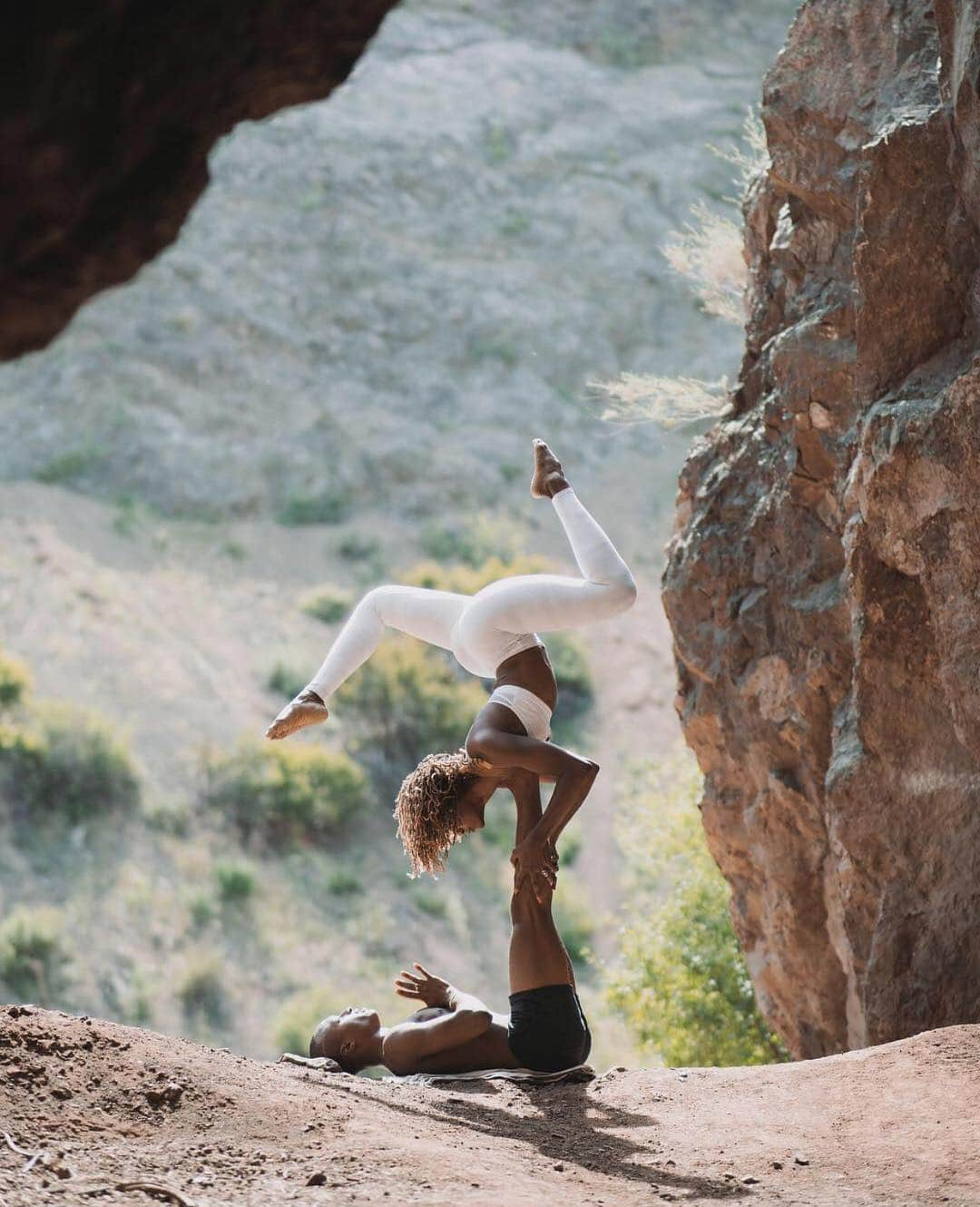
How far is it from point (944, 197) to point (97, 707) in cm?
1942

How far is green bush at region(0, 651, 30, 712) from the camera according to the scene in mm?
22016

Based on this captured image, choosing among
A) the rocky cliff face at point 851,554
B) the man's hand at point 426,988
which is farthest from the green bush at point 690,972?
the man's hand at point 426,988

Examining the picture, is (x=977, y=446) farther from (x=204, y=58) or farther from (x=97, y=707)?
(x=97, y=707)

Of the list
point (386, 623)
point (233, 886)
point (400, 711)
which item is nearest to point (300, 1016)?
point (233, 886)

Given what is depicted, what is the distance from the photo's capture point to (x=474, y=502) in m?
29.8

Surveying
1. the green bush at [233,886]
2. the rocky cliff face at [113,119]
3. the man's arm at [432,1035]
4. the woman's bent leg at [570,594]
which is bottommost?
the green bush at [233,886]

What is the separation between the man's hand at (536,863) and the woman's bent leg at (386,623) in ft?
3.28

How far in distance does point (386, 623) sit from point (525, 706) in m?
0.87

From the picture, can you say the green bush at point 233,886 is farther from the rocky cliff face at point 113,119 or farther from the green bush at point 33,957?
the rocky cliff face at point 113,119

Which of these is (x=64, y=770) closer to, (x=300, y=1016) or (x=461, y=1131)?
(x=300, y=1016)

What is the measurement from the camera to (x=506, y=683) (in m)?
5.34

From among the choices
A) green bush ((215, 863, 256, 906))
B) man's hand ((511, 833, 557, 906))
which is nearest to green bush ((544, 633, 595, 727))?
green bush ((215, 863, 256, 906))

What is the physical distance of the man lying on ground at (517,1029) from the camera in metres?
5.13

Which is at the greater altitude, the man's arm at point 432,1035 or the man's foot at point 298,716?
the man's foot at point 298,716
